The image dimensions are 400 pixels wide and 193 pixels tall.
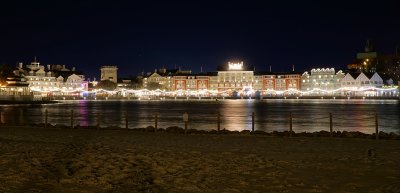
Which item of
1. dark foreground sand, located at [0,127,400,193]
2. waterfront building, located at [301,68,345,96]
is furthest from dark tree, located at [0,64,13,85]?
waterfront building, located at [301,68,345,96]

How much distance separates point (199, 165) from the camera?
43.0 feet

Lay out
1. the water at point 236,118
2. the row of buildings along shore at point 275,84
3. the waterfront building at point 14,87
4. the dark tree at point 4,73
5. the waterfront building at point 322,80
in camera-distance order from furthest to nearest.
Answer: the waterfront building at point 322,80, the row of buildings along shore at point 275,84, the waterfront building at point 14,87, the dark tree at point 4,73, the water at point 236,118

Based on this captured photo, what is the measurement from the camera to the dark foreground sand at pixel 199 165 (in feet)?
34.1

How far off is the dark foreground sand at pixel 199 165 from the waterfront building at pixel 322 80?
17131 centimetres

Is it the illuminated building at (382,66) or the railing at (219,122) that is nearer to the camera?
the railing at (219,122)

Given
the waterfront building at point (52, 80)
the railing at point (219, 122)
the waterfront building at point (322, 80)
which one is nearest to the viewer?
the railing at point (219, 122)

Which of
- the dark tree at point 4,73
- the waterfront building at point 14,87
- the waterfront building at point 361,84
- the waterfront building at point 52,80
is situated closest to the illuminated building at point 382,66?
the waterfront building at point 361,84

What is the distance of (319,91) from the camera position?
182750 mm

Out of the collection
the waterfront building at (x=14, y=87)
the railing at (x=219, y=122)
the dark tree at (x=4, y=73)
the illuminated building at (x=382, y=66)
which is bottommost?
the railing at (x=219, y=122)

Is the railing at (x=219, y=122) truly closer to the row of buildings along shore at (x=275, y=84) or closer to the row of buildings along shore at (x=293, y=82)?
the row of buildings along shore at (x=275, y=84)

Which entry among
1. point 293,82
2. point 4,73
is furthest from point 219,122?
point 293,82

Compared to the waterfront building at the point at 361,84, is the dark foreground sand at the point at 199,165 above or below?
below

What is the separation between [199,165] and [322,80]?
18339 centimetres

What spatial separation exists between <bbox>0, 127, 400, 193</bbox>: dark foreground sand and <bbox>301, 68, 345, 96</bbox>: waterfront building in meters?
171
